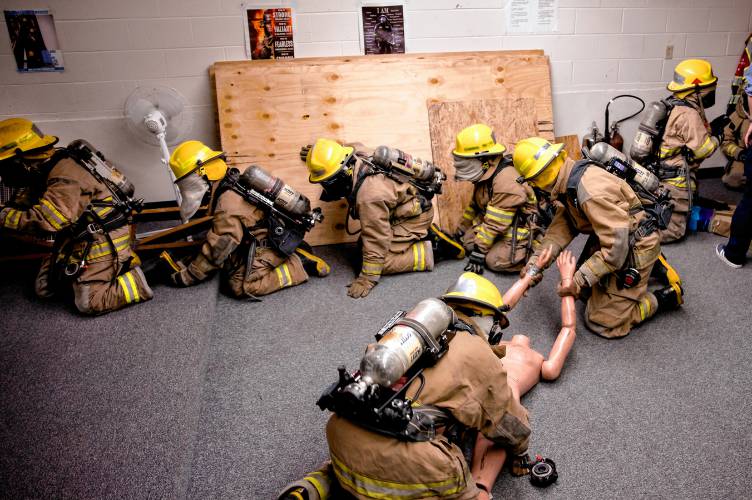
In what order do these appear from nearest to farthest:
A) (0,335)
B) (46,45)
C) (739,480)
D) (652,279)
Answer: (739,480)
(0,335)
(652,279)
(46,45)

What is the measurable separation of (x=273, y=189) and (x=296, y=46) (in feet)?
6.77

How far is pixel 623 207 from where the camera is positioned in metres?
3.25

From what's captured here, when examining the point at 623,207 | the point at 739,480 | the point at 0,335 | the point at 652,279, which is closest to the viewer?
the point at 739,480

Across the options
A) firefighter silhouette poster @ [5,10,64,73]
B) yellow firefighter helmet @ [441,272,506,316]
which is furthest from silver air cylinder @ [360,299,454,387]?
firefighter silhouette poster @ [5,10,64,73]

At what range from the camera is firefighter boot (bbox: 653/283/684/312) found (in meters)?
3.76

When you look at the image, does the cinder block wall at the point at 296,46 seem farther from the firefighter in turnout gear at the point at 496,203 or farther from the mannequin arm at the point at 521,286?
the mannequin arm at the point at 521,286

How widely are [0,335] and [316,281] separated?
2269mm

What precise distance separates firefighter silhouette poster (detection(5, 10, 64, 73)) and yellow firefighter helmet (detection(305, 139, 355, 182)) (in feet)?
9.74

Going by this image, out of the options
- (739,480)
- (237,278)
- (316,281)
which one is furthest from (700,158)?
(237,278)

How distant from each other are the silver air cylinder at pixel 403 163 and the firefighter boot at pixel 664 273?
1.91 m

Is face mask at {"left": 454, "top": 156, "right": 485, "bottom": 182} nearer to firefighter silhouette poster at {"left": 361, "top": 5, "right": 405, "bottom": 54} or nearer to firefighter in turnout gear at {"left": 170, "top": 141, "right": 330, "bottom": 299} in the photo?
firefighter in turnout gear at {"left": 170, "top": 141, "right": 330, "bottom": 299}

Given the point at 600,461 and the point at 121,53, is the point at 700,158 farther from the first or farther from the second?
the point at 121,53

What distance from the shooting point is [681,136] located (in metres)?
4.74

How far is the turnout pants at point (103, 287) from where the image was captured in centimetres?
378
